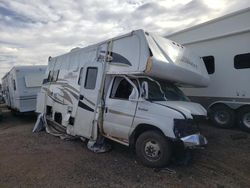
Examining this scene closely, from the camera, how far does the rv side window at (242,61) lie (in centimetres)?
849

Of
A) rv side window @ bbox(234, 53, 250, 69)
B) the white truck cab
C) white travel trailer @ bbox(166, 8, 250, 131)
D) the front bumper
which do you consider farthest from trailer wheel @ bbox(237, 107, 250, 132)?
the front bumper

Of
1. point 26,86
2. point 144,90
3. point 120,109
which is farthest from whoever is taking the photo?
point 26,86

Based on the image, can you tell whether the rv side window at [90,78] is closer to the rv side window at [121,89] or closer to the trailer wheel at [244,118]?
the rv side window at [121,89]

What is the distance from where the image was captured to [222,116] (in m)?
9.18

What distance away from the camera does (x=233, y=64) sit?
29.2 feet

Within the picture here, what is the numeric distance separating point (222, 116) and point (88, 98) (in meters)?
4.88

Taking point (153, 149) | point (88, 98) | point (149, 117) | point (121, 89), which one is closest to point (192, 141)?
point (153, 149)

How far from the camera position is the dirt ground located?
16.3ft

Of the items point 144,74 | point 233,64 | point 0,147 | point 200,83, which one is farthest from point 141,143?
point 233,64

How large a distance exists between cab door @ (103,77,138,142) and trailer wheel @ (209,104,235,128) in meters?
4.42

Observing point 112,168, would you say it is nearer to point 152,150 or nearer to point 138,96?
point 152,150

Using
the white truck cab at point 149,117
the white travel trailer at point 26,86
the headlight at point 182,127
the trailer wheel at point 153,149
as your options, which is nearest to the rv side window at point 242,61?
the white truck cab at point 149,117

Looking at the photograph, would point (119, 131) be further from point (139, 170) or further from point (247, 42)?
point (247, 42)

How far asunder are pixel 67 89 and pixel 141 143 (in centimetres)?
376
